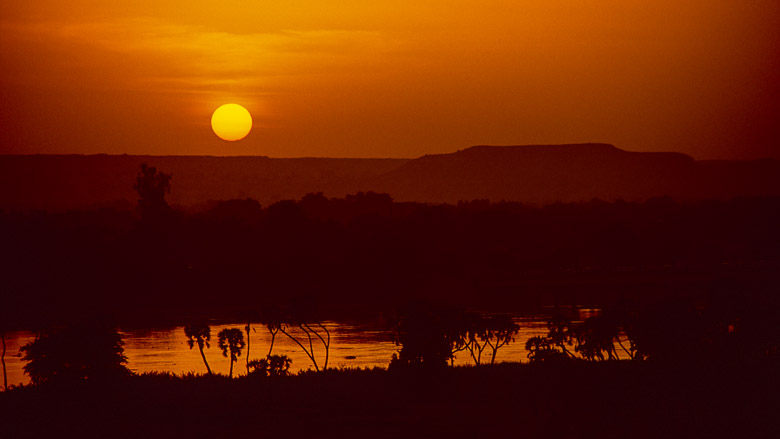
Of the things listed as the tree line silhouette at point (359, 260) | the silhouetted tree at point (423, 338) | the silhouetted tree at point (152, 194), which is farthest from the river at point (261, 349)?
the silhouetted tree at point (152, 194)

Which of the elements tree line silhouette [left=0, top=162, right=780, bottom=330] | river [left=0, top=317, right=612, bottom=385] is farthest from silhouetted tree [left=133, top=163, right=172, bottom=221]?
river [left=0, top=317, right=612, bottom=385]

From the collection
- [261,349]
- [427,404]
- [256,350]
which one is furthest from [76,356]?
[261,349]

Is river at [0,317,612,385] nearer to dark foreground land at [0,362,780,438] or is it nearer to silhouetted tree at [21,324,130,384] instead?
silhouetted tree at [21,324,130,384]

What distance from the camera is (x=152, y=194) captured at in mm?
131250

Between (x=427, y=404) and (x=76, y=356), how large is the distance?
41.5ft

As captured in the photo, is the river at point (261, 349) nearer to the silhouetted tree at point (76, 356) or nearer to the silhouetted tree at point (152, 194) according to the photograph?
the silhouetted tree at point (76, 356)

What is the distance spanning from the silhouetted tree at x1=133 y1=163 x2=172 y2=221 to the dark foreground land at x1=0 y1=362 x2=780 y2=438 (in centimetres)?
8783

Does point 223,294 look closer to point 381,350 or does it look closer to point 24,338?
point 24,338

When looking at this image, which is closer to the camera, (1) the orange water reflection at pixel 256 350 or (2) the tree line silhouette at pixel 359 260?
(1) the orange water reflection at pixel 256 350

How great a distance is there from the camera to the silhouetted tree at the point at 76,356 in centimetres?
3925

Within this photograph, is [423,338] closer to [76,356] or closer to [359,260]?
[76,356]

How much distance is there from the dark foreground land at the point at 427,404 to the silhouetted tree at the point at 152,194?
288 feet

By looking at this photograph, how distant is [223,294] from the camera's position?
9725 centimetres

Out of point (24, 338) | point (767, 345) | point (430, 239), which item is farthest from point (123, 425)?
point (430, 239)
